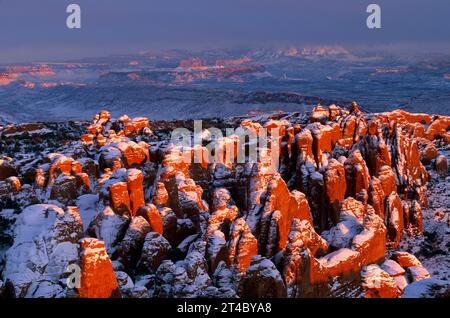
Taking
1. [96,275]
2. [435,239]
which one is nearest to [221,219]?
[96,275]

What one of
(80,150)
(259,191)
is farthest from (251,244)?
(80,150)

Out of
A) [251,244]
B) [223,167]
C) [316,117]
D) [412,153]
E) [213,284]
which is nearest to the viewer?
[213,284]

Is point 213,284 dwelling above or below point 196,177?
below

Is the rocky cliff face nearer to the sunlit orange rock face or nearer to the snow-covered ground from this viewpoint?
the sunlit orange rock face

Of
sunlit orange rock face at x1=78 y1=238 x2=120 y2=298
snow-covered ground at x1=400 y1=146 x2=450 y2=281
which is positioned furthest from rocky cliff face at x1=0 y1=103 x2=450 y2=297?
A: snow-covered ground at x1=400 y1=146 x2=450 y2=281
